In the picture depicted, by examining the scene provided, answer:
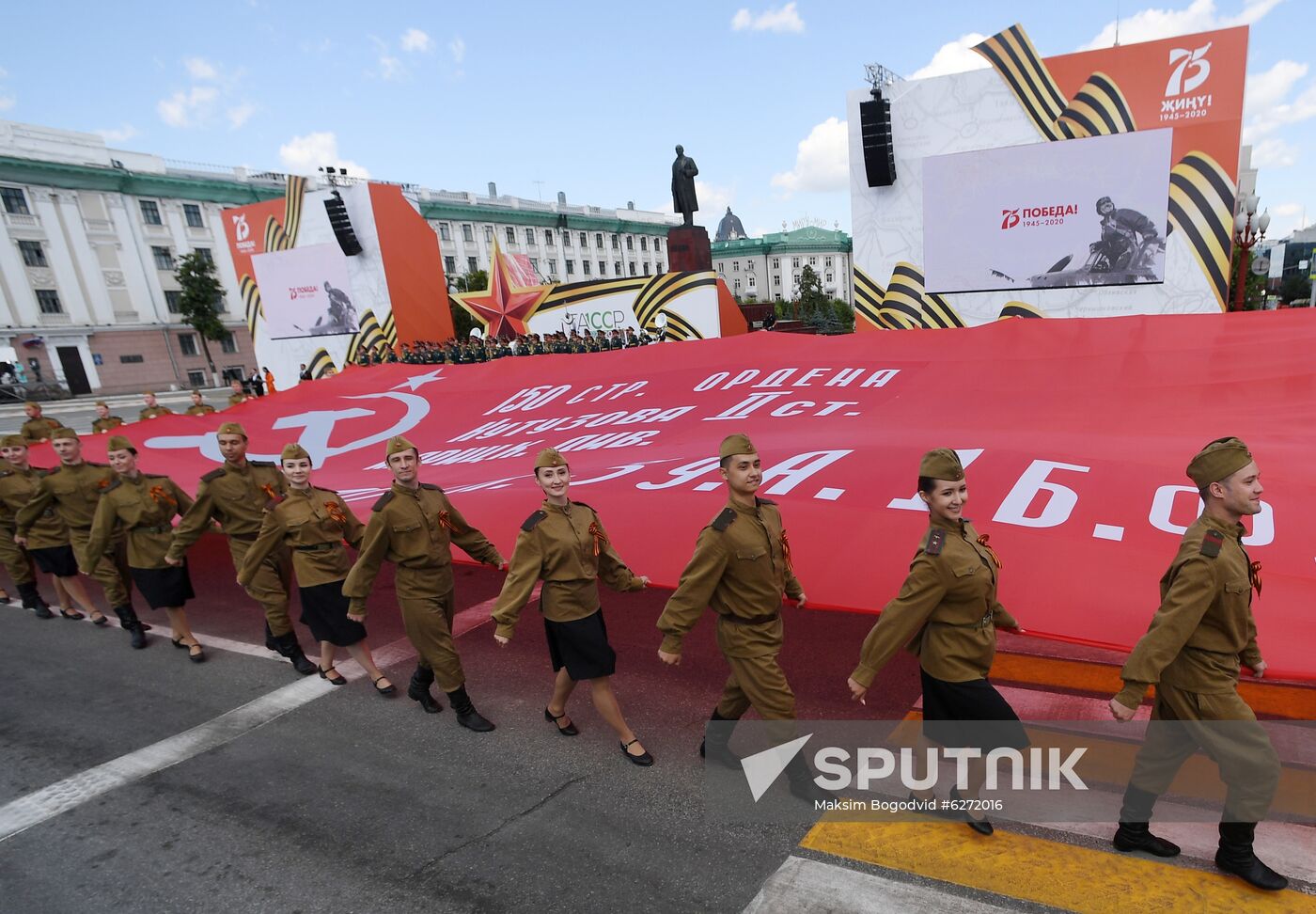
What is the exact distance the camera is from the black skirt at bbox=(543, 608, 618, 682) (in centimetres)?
445

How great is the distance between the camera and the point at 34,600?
28.5 feet

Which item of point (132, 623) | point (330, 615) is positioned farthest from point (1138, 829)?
point (132, 623)

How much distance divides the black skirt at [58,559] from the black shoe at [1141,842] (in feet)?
33.1

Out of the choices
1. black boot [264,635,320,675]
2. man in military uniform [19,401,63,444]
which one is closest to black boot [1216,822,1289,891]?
black boot [264,635,320,675]

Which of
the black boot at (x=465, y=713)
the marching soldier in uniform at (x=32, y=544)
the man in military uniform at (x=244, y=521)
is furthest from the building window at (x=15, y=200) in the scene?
the black boot at (x=465, y=713)

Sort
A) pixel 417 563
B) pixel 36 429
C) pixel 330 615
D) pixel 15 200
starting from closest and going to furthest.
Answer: pixel 417 563 → pixel 330 615 → pixel 36 429 → pixel 15 200

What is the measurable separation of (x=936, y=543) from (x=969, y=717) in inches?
33.9

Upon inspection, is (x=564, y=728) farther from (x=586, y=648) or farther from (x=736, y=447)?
(x=736, y=447)

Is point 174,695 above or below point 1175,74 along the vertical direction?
below

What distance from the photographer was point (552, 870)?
3561 mm

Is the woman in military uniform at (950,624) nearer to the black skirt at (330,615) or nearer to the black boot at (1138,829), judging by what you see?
the black boot at (1138,829)

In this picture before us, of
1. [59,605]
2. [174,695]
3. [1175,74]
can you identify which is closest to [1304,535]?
[174,695]

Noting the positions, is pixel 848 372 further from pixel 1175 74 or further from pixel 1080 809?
pixel 1175 74

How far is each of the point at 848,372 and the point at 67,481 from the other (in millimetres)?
8634
